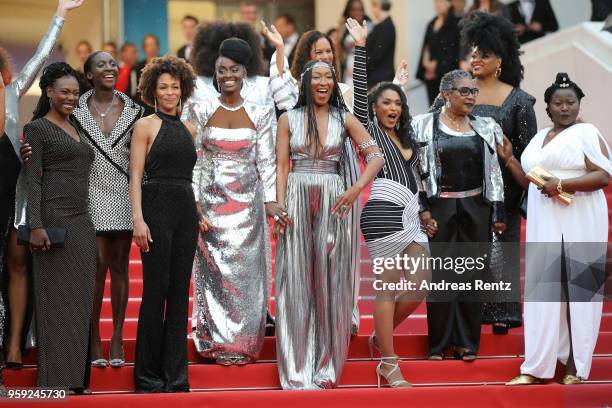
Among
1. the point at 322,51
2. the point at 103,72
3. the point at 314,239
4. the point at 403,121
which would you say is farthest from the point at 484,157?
the point at 103,72

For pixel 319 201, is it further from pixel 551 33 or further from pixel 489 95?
pixel 551 33

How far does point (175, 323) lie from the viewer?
294 inches

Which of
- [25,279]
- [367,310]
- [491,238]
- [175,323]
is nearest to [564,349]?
[491,238]

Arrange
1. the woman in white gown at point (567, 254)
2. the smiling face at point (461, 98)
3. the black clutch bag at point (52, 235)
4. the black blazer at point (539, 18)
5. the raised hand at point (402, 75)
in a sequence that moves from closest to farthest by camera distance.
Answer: the black clutch bag at point (52, 235), the woman in white gown at point (567, 254), the smiling face at point (461, 98), the raised hand at point (402, 75), the black blazer at point (539, 18)

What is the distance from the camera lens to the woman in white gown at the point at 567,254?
7809 millimetres

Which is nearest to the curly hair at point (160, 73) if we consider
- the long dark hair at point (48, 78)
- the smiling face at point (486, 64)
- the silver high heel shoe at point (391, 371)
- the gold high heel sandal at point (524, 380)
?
the long dark hair at point (48, 78)

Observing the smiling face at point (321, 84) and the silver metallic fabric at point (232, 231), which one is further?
the silver metallic fabric at point (232, 231)

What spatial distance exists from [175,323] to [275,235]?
814mm

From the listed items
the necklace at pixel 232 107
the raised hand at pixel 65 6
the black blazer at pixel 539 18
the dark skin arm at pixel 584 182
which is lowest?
the dark skin arm at pixel 584 182

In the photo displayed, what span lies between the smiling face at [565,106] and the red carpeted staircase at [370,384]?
4.80 feet

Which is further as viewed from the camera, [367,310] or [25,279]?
[367,310]

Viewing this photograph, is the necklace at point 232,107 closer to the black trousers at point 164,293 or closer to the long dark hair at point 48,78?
the black trousers at point 164,293

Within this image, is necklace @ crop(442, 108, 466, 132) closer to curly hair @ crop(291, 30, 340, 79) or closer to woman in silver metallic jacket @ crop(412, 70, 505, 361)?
woman in silver metallic jacket @ crop(412, 70, 505, 361)

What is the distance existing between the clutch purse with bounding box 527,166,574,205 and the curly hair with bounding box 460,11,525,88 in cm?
134
